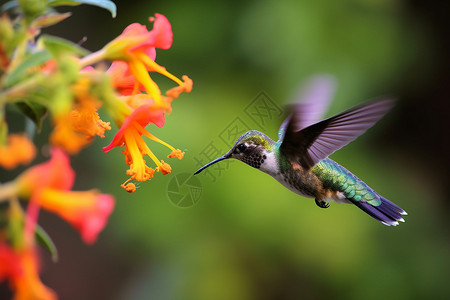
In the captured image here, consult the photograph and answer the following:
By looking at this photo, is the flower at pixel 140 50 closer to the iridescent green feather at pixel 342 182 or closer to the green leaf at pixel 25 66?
the green leaf at pixel 25 66

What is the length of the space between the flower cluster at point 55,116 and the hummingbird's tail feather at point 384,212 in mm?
894

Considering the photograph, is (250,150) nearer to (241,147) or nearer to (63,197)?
(241,147)

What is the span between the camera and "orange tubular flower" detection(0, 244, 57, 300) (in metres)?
0.77

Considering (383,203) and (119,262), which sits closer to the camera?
(383,203)

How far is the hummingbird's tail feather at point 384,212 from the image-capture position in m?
1.89

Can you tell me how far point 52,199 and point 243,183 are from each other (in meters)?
2.67

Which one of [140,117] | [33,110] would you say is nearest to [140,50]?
[140,117]

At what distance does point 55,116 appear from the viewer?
80 cm

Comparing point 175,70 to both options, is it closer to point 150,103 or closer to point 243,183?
point 243,183

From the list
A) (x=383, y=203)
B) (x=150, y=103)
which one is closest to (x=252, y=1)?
(x=383, y=203)

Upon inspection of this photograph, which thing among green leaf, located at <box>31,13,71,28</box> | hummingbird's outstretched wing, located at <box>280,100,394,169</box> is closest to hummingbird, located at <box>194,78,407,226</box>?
hummingbird's outstretched wing, located at <box>280,100,394,169</box>

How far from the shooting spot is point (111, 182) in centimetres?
355

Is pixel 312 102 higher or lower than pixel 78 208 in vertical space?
higher

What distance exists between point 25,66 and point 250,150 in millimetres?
829
